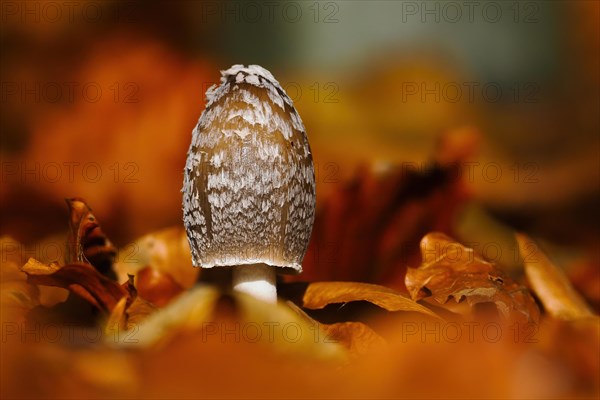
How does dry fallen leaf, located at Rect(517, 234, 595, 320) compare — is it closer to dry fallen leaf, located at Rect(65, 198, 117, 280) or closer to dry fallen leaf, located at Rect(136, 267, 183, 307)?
dry fallen leaf, located at Rect(136, 267, 183, 307)

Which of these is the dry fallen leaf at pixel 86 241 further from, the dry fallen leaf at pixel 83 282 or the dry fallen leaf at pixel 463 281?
the dry fallen leaf at pixel 463 281

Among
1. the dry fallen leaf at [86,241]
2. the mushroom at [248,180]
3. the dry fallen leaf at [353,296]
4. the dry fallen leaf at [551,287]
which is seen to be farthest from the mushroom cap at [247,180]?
the dry fallen leaf at [551,287]

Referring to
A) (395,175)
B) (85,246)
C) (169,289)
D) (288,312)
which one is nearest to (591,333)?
(288,312)

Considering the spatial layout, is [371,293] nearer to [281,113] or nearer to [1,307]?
[281,113]

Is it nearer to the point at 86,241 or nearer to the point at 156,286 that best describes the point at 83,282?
the point at 86,241

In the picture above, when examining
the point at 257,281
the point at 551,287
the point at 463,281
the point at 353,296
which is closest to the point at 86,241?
the point at 257,281

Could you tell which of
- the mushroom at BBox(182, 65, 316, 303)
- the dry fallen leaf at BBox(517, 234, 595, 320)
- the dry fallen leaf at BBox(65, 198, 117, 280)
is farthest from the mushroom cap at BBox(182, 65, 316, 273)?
the dry fallen leaf at BBox(517, 234, 595, 320)

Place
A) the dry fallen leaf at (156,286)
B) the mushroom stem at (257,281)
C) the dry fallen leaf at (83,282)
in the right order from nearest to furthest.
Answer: the dry fallen leaf at (83,282) → the mushroom stem at (257,281) → the dry fallen leaf at (156,286)
